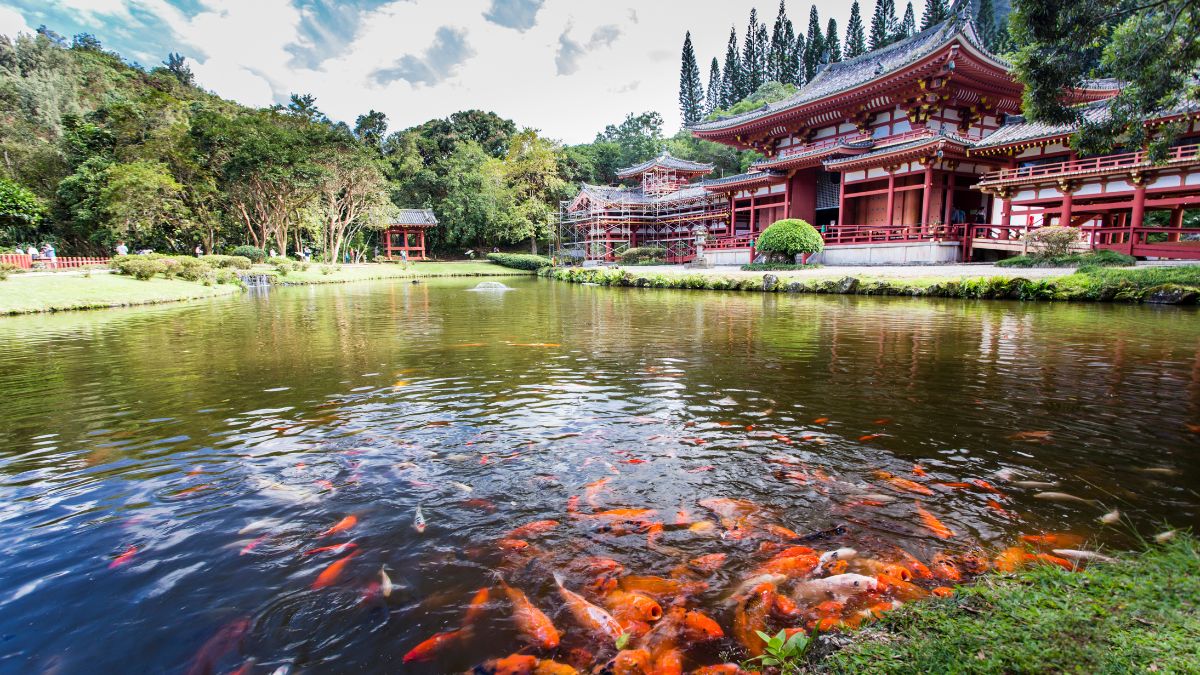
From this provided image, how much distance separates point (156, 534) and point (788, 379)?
6.70 meters

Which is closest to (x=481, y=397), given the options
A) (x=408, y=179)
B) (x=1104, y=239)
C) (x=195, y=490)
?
(x=195, y=490)

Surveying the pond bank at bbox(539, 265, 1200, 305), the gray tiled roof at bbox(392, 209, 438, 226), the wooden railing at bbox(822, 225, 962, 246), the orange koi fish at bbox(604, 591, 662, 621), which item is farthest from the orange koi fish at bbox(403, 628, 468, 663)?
the gray tiled roof at bbox(392, 209, 438, 226)

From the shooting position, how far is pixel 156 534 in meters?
3.62

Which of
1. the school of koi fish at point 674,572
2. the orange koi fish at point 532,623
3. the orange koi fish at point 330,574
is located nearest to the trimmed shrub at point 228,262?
the school of koi fish at point 674,572

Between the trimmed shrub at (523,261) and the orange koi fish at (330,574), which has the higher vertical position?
the trimmed shrub at (523,261)

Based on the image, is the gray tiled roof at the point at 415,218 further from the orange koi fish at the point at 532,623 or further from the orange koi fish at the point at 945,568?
the orange koi fish at the point at 945,568

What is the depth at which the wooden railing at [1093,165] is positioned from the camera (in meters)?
18.3

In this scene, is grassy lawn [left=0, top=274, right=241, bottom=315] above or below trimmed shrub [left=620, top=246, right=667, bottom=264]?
below

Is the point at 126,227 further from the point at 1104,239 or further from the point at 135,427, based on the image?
the point at 1104,239

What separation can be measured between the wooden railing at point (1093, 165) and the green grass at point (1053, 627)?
21.4 m

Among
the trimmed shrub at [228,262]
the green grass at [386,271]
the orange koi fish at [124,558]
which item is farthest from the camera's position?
the green grass at [386,271]

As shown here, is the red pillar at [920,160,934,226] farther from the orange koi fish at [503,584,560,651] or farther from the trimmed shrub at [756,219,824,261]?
the orange koi fish at [503,584,560,651]

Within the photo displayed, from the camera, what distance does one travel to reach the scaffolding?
4216cm

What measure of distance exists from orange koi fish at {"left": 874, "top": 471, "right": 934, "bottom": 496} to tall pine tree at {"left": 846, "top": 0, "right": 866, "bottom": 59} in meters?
70.3
